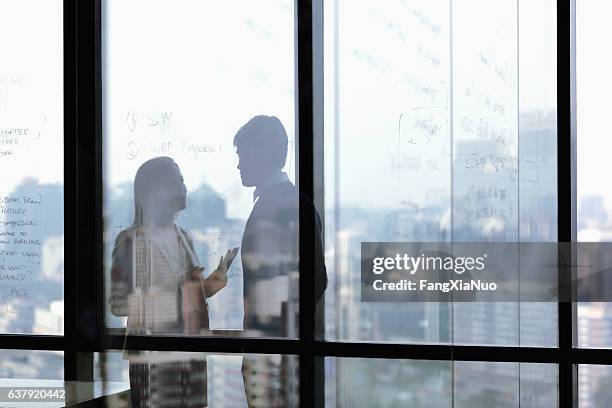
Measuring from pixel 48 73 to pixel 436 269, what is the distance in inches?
65.1

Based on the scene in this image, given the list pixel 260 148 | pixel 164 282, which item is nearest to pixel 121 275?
pixel 164 282

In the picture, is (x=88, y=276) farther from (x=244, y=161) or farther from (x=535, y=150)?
(x=535, y=150)

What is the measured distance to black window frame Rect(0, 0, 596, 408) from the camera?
2.69 metres

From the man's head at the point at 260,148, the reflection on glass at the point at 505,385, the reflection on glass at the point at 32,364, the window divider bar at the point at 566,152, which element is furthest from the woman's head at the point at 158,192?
the window divider bar at the point at 566,152

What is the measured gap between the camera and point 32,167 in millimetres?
3184

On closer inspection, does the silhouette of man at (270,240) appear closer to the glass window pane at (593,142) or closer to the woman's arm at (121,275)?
the woman's arm at (121,275)

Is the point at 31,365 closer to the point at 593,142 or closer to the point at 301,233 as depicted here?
the point at 301,233

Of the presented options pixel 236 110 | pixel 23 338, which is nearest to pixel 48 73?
pixel 236 110

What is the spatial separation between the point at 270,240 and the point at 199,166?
0.38 meters

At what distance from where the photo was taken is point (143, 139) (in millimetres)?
3045

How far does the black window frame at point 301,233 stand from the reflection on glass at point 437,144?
1.4 inches

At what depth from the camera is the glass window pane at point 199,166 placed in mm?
2938

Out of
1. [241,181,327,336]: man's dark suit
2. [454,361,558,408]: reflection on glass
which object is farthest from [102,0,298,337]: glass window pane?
[454,361,558,408]: reflection on glass

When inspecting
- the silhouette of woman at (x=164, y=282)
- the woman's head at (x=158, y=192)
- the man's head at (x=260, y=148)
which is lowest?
the silhouette of woman at (x=164, y=282)
